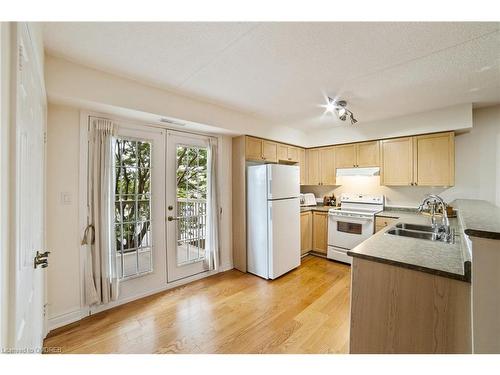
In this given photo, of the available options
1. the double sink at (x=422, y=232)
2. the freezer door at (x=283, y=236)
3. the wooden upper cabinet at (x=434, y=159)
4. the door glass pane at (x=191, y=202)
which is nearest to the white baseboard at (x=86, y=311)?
the door glass pane at (x=191, y=202)

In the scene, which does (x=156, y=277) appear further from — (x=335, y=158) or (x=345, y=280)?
(x=335, y=158)

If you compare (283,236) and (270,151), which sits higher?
(270,151)

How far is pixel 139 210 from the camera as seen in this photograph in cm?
257

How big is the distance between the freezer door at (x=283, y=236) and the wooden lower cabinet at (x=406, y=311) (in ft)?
5.64

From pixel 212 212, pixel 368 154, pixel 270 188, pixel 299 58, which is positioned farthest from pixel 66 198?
pixel 368 154

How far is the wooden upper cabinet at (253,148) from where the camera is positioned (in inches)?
131

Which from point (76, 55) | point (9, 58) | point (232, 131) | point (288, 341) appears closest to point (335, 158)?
point (232, 131)

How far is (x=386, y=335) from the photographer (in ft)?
4.17

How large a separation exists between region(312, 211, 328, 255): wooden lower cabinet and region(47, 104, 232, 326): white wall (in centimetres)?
358

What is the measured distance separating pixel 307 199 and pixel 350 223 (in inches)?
42.2

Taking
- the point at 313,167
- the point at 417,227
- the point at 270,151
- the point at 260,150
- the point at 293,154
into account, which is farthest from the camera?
the point at 313,167

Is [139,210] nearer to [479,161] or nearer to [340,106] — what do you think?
[340,106]

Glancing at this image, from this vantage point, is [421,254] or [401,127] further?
[401,127]

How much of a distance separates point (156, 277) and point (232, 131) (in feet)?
7.24
